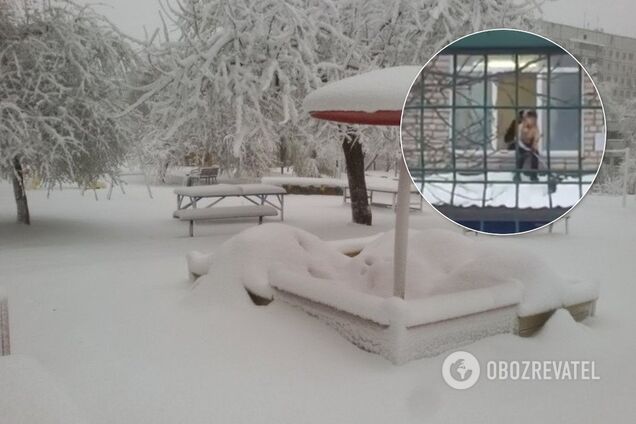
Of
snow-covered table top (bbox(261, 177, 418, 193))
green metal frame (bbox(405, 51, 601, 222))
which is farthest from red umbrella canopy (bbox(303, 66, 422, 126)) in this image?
snow-covered table top (bbox(261, 177, 418, 193))

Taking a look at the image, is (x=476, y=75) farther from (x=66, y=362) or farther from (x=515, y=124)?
(x=66, y=362)

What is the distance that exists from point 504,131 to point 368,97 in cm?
57

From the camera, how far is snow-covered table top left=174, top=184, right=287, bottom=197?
2469mm

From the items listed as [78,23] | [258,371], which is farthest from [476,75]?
[78,23]

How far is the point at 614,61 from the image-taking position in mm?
1548

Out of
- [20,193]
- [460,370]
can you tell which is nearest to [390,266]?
[460,370]

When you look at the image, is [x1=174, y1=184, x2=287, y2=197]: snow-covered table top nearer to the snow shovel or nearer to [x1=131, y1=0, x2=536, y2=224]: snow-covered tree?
[x1=131, y1=0, x2=536, y2=224]: snow-covered tree

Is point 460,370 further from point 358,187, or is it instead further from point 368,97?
point 358,187

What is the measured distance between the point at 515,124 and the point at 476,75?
3.8 inches

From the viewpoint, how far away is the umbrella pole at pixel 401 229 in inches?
67.1

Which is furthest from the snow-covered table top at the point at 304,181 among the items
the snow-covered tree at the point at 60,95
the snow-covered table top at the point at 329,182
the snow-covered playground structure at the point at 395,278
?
the snow-covered tree at the point at 60,95

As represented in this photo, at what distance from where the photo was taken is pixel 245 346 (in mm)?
1751

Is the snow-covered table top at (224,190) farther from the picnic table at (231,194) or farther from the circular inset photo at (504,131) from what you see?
the circular inset photo at (504,131)

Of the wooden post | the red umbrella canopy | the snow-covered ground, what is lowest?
the snow-covered ground
